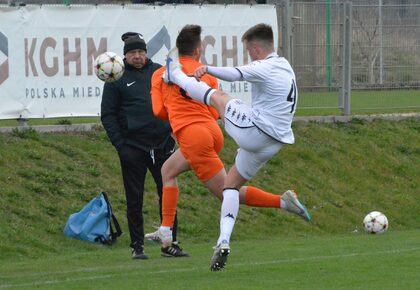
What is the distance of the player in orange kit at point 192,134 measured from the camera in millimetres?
11523

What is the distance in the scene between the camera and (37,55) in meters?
→ 17.7

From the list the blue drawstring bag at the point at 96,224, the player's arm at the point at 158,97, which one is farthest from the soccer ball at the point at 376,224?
the player's arm at the point at 158,97

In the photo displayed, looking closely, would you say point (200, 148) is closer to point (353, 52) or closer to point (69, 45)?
point (69, 45)

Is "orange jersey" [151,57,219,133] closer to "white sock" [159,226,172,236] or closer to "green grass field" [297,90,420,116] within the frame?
"white sock" [159,226,172,236]

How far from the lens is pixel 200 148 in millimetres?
11484

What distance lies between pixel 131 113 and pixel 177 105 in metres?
1.08

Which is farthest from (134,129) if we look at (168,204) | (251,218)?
(251,218)

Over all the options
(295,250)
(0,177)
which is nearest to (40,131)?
(0,177)

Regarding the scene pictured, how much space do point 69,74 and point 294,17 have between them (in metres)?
4.83

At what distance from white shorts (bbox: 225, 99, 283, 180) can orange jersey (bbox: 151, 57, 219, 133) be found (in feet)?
3.10

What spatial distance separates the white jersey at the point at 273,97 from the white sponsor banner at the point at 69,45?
7.54 m

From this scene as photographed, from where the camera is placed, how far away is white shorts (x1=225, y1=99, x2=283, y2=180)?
10.5 meters

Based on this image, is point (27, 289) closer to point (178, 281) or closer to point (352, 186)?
point (178, 281)

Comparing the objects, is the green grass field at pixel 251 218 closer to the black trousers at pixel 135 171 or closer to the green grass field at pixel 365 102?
the black trousers at pixel 135 171
